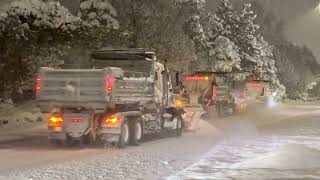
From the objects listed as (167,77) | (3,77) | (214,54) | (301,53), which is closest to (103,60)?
(167,77)

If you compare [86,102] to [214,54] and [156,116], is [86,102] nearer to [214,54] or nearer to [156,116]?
[156,116]

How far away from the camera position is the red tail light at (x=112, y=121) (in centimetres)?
1766

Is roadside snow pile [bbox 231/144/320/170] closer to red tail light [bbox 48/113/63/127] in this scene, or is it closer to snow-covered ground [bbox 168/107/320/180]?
snow-covered ground [bbox 168/107/320/180]

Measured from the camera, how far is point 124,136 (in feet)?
59.6

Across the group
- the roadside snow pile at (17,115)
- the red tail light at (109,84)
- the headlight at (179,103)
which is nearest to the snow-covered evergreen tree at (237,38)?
the roadside snow pile at (17,115)

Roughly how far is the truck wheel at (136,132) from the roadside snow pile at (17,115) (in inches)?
287

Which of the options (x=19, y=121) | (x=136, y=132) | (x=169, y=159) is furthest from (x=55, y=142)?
(x=19, y=121)

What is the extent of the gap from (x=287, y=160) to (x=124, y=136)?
5075mm

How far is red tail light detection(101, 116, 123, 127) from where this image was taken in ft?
57.9

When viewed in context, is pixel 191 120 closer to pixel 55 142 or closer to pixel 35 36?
pixel 35 36

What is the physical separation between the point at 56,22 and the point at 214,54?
34902 mm

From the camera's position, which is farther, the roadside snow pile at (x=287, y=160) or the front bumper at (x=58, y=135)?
the front bumper at (x=58, y=135)

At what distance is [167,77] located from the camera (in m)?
21.6

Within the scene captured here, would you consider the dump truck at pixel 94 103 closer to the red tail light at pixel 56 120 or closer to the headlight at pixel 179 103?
the red tail light at pixel 56 120
